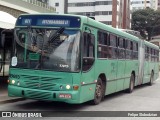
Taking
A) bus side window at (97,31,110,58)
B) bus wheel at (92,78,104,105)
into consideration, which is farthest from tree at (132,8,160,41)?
bus wheel at (92,78,104,105)

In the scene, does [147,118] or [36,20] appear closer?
[147,118]

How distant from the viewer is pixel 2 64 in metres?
22.0

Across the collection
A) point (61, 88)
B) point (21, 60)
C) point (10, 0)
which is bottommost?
point (61, 88)

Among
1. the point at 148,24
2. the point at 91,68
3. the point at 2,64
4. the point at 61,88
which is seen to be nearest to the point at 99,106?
the point at 91,68

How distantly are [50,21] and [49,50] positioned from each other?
916 mm

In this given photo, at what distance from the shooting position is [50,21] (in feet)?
36.2

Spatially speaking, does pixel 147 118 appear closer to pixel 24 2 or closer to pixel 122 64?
pixel 122 64

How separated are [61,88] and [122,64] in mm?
5851

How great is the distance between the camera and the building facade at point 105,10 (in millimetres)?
89750

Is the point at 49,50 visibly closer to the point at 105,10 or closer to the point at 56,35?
the point at 56,35

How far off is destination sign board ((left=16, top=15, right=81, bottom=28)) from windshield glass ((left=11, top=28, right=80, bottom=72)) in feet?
0.62

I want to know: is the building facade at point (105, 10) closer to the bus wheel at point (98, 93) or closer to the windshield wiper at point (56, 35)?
the bus wheel at point (98, 93)

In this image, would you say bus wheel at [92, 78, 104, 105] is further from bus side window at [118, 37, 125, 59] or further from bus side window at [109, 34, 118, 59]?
bus side window at [118, 37, 125, 59]

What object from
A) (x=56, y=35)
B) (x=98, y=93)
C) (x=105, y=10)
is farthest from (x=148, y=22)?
(x=56, y=35)
